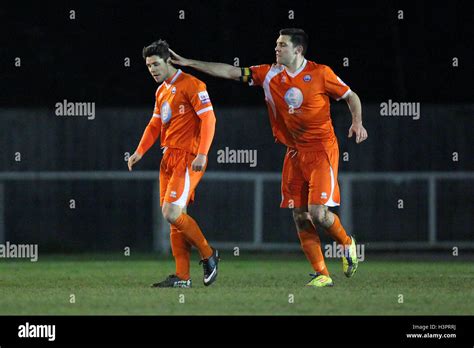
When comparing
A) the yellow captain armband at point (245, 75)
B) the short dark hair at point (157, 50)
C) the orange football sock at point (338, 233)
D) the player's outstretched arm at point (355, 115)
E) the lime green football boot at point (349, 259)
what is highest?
the short dark hair at point (157, 50)

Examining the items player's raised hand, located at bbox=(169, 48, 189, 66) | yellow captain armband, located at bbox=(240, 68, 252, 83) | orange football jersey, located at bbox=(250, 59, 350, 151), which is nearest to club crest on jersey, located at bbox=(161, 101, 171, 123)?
player's raised hand, located at bbox=(169, 48, 189, 66)

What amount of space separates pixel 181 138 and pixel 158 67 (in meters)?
0.68

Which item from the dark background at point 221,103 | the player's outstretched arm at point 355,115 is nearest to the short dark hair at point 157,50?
the player's outstretched arm at point 355,115

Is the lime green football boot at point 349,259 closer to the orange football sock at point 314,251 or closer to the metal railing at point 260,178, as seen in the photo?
the orange football sock at point 314,251

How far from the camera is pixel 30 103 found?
23.8m

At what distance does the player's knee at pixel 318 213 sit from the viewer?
12102 millimetres

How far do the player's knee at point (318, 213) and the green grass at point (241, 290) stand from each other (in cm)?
64

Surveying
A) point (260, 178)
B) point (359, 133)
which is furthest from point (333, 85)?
point (260, 178)

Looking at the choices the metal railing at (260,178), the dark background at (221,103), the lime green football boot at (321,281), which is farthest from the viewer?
the dark background at (221,103)

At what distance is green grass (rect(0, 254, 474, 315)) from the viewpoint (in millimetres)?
10398

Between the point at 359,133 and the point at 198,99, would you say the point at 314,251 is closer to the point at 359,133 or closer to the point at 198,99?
the point at 359,133

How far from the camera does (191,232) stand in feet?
39.9

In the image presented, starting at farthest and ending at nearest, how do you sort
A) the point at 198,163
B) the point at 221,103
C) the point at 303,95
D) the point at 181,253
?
the point at 221,103
the point at 181,253
the point at 303,95
the point at 198,163

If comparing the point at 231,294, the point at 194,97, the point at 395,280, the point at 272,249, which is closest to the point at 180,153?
the point at 194,97
